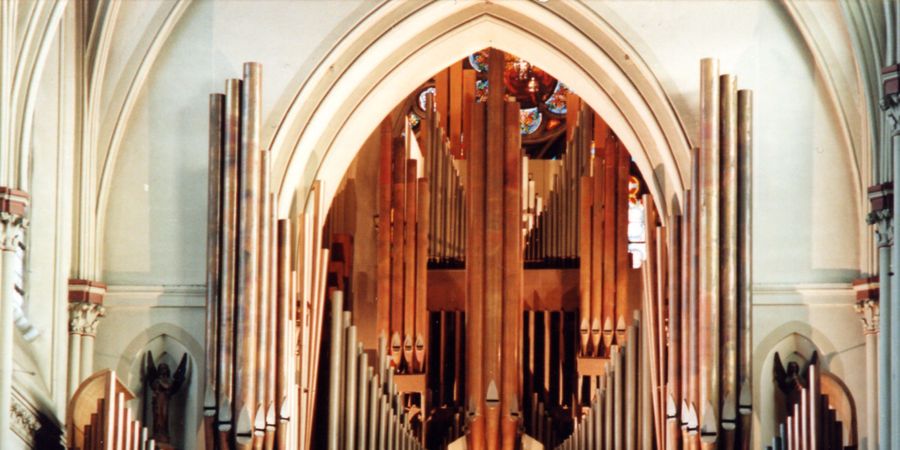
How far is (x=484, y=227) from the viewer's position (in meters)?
21.5

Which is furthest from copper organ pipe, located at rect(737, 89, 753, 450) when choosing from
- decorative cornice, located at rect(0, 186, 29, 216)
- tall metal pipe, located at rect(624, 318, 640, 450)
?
decorative cornice, located at rect(0, 186, 29, 216)

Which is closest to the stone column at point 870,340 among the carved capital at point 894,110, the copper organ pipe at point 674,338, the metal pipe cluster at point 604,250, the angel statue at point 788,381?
the angel statue at point 788,381

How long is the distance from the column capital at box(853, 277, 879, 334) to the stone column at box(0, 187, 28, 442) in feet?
26.0

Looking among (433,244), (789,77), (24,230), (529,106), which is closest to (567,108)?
(529,106)

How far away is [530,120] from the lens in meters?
26.0

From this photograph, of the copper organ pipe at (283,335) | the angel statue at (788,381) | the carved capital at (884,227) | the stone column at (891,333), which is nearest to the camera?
the stone column at (891,333)

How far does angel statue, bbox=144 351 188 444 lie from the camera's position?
20.2m

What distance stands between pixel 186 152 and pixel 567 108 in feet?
19.8

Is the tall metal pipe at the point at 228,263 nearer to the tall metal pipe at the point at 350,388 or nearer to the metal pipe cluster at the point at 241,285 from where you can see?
the metal pipe cluster at the point at 241,285

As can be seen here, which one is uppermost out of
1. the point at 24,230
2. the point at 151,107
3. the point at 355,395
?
the point at 151,107

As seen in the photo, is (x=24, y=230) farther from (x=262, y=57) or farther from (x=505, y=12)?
(x=505, y=12)

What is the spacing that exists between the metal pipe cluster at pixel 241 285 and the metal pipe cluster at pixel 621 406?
11.3ft

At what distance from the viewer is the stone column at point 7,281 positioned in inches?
703

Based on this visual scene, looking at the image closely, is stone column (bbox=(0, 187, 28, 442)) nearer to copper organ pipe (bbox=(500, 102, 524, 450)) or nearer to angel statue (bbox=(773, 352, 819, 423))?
copper organ pipe (bbox=(500, 102, 524, 450))
